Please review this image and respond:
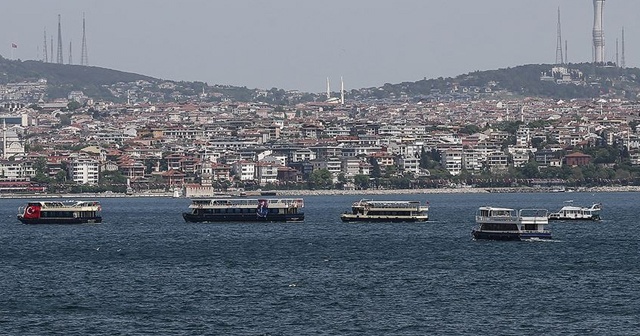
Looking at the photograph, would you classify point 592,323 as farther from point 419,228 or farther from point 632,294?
point 419,228

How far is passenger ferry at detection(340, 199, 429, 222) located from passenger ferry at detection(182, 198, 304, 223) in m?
2.78

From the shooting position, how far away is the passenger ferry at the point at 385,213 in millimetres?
88562

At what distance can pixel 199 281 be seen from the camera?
5200 centimetres

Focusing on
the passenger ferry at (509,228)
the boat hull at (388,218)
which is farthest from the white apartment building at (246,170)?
the passenger ferry at (509,228)

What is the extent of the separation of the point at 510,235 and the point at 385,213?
2204 cm

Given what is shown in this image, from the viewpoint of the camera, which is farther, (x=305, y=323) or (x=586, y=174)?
(x=586, y=174)

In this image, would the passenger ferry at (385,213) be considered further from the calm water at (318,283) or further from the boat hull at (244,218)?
the calm water at (318,283)

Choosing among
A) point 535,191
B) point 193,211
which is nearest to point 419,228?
point 193,211

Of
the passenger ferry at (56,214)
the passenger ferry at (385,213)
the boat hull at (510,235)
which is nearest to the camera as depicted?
the boat hull at (510,235)

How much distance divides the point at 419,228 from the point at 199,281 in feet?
101

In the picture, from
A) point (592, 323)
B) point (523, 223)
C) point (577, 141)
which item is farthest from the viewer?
point (577, 141)

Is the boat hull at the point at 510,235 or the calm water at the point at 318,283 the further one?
the boat hull at the point at 510,235

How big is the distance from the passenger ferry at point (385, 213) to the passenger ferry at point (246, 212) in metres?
2.78

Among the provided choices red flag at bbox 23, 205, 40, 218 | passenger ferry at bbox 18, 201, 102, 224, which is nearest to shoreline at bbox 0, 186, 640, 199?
passenger ferry at bbox 18, 201, 102, 224
